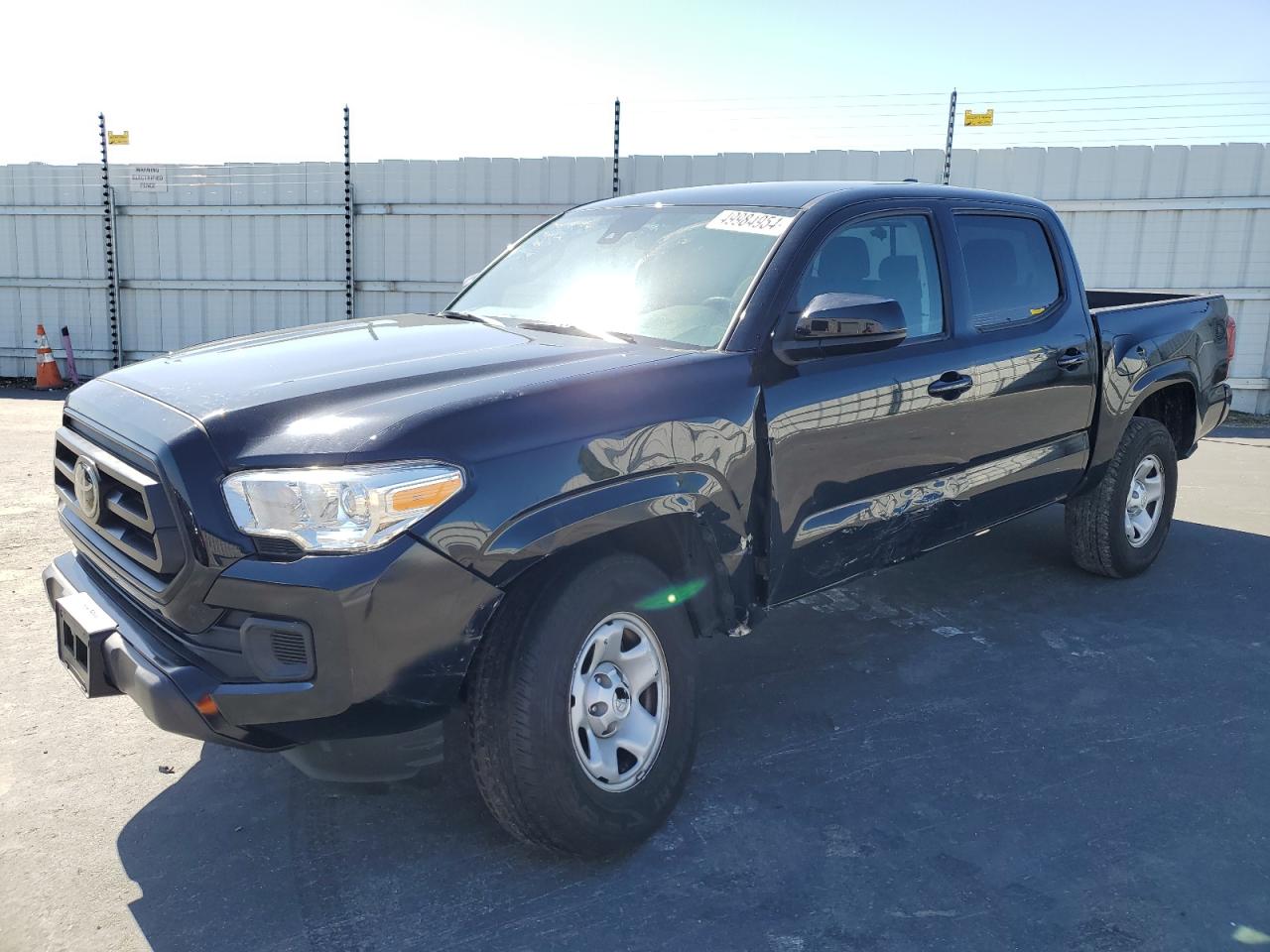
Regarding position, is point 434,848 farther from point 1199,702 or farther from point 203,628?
point 1199,702

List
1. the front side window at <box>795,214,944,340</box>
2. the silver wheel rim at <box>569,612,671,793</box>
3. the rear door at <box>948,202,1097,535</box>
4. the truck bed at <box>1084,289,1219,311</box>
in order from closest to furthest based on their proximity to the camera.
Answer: the silver wheel rim at <box>569,612,671,793</box> → the front side window at <box>795,214,944,340</box> → the rear door at <box>948,202,1097,535</box> → the truck bed at <box>1084,289,1219,311</box>

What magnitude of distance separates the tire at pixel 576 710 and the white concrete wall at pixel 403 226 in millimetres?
9280

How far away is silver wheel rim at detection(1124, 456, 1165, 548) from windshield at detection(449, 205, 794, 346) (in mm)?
2891

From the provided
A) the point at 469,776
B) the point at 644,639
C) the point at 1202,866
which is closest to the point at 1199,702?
the point at 1202,866

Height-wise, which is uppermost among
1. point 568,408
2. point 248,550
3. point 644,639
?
point 568,408

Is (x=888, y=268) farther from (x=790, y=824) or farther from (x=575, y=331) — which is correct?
(x=790, y=824)

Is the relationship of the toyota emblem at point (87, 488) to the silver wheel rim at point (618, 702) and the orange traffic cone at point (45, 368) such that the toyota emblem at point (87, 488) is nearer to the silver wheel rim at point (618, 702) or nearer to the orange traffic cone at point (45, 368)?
the silver wheel rim at point (618, 702)

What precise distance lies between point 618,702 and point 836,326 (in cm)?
131

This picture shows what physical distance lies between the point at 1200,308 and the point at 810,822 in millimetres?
4028

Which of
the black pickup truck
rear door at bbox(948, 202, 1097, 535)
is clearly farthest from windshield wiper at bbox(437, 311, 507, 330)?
rear door at bbox(948, 202, 1097, 535)

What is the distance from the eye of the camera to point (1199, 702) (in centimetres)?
399

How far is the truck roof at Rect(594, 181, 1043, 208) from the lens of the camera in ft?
12.3

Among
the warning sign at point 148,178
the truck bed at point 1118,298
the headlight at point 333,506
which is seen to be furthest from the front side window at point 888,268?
the warning sign at point 148,178

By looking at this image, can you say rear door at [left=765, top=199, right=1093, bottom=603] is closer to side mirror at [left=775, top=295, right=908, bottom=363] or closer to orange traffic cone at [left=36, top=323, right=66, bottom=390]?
side mirror at [left=775, top=295, right=908, bottom=363]
